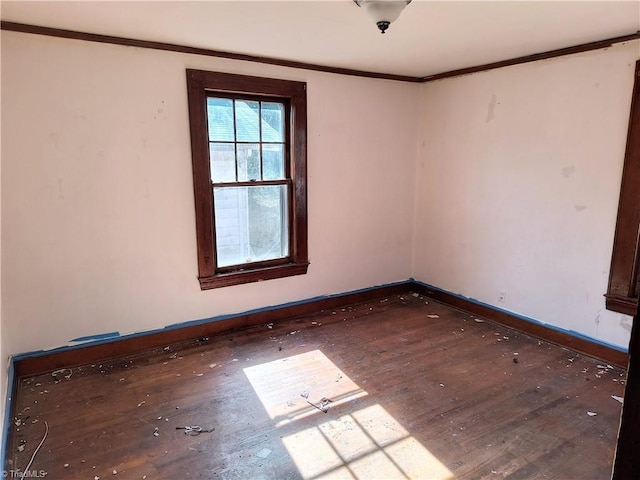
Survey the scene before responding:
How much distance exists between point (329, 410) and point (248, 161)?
2181mm

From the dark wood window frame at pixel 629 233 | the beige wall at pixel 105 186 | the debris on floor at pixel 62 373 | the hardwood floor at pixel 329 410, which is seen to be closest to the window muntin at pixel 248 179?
the beige wall at pixel 105 186

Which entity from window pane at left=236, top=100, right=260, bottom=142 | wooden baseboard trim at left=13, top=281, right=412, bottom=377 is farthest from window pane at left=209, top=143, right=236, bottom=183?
wooden baseboard trim at left=13, top=281, right=412, bottom=377

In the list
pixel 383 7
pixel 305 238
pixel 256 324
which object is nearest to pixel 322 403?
pixel 256 324

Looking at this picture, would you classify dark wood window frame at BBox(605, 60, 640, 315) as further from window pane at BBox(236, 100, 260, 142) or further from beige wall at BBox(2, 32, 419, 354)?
window pane at BBox(236, 100, 260, 142)

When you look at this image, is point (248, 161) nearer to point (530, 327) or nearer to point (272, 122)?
point (272, 122)

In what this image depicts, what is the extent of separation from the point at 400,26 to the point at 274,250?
2195 millimetres

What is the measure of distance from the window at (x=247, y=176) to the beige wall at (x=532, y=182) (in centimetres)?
156

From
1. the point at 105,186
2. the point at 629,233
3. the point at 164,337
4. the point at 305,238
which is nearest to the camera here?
the point at 629,233

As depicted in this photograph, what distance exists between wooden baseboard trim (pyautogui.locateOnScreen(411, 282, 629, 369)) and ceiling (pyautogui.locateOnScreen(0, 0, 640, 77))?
89.3 inches

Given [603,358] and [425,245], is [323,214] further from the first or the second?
[603,358]

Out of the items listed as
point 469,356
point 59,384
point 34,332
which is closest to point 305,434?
point 469,356

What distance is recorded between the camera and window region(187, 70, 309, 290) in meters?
3.31

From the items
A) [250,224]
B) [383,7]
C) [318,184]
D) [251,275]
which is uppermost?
[383,7]

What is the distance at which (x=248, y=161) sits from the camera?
3.59 metres
